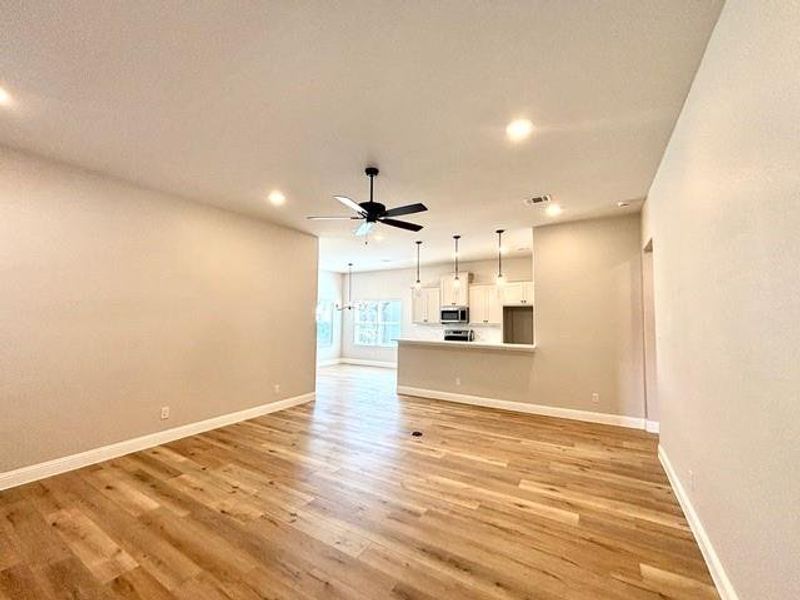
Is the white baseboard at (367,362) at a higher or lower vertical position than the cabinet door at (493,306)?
lower

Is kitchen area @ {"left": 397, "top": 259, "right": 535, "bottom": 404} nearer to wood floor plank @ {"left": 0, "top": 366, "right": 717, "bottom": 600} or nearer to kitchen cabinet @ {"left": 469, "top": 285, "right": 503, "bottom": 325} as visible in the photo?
kitchen cabinet @ {"left": 469, "top": 285, "right": 503, "bottom": 325}

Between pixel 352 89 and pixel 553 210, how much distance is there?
10.6 feet

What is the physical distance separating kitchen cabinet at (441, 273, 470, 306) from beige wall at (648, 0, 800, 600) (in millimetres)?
5953

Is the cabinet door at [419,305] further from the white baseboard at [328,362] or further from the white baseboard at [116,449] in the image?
the white baseboard at [116,449]

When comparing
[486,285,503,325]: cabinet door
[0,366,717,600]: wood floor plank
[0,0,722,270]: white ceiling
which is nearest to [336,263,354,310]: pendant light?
[486,285,503,325]: cabinet door

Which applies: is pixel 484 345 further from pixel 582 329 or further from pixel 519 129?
pixel 519 129

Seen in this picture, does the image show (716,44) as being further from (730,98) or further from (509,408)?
(509,408)

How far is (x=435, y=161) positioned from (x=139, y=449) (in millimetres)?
4194

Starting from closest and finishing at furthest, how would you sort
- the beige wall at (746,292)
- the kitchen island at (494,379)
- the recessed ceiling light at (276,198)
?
the beige wall at (746,292), the recessed ceiling light at (276,198), the kitchen island at (494,379)

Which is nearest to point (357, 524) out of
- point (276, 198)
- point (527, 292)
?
point (276, 198)

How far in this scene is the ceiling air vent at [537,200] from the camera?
3978mm

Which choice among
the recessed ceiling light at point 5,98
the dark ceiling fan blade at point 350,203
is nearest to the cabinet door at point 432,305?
the dark ceiling fan blade at point 350,203

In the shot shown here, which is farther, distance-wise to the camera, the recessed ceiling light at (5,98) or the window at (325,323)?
the window at (325,323)

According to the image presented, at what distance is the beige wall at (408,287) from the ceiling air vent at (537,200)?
12.6 feet
